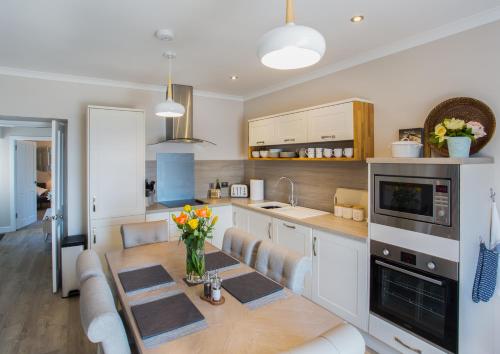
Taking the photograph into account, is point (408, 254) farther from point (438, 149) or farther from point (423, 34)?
point (423, 34)

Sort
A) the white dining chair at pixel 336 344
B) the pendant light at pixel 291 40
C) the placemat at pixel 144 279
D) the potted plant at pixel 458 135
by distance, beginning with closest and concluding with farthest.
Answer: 1. the white dining chair at pixel 336 344
2. the pendant light at pixel 291 40
3. the placemat at pixel 144 279
4. the potted plant at pixel 458 135

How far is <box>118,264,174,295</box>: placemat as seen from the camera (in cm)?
171

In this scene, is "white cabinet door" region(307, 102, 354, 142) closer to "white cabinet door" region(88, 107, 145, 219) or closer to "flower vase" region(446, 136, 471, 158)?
"flower vase" region(446, 136, 471, 158)

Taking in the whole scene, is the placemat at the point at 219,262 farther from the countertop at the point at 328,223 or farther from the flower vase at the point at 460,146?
the flower vase at the point at 460,146

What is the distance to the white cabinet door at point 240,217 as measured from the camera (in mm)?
3861

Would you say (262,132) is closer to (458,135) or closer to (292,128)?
(292,128)

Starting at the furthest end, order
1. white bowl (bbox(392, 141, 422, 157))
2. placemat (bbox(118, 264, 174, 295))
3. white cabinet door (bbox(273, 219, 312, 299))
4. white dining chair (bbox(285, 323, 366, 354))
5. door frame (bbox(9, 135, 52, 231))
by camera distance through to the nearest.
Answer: door frame (bbox(9, 135, 52, 231)), white cabinet door (bbox(273, 219, 312, 299)), white bowl (bbox(392, 141, 422, 157)), placemat (bbox(118, 264, 174, 295)), white dining chair (bbox(285, 323, 366, 354))

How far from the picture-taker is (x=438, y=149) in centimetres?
229

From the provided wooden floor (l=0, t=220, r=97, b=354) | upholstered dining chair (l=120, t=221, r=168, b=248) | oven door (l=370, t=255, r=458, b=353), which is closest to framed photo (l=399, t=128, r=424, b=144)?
oven door (l=370, t=255, r=458, b=353)

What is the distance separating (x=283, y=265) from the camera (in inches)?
76.7

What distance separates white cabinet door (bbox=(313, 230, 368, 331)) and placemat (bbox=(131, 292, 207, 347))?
1.45 metres

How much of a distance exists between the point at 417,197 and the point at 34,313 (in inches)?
139

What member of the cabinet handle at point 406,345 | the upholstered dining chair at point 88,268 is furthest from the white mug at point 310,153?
the upholstered dining chair at point 88,268

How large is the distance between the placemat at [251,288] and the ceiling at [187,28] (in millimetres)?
1701
